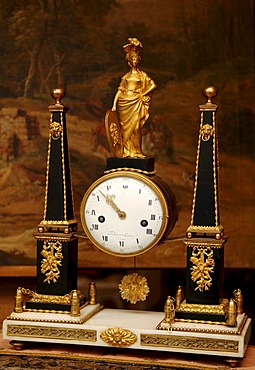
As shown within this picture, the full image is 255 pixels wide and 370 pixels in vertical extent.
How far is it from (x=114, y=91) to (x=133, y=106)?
3.67m

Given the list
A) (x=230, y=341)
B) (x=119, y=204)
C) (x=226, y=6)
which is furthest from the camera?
(x=226, y=6)

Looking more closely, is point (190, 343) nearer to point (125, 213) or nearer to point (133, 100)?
point (125, 213)

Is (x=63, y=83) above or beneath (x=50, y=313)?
above

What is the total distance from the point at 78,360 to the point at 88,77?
4.41m

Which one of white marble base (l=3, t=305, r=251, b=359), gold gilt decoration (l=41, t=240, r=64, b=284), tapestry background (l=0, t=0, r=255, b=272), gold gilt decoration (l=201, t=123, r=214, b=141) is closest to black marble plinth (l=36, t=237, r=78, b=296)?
gold gilt decoration (l=41, t=240, r=64, b=284)

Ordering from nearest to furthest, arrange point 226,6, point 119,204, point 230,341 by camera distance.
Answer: point 230,341 → point 119,204 → point 226,6

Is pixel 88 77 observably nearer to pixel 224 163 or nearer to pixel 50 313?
pixel 224 163

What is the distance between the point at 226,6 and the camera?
8391 mm

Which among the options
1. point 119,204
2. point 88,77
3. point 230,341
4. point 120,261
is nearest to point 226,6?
point 88,77

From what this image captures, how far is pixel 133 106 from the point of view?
4.91 metres

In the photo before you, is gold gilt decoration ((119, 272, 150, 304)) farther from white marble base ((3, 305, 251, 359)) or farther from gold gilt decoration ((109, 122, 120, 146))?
gold gilt decoration ((109, 122, 120, 146))

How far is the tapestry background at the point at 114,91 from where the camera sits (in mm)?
8406

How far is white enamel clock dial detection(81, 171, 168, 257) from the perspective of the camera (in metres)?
4.77

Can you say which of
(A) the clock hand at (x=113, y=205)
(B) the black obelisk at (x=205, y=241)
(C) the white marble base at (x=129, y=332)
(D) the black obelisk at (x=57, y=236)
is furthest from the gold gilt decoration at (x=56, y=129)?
(C) the white marble base at (x=129, y=332)
